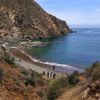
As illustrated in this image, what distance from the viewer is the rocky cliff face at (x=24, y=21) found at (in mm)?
132625

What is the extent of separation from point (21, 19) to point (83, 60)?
237 feet

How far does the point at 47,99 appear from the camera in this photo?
20.8 meters

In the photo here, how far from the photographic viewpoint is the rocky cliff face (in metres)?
133

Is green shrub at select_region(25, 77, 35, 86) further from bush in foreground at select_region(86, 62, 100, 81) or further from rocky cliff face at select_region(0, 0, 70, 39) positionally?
rocky cliff face at select_region(0, 0, 70, 39)

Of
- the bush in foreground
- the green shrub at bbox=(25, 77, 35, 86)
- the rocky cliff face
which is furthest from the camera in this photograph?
the rocky cliff face

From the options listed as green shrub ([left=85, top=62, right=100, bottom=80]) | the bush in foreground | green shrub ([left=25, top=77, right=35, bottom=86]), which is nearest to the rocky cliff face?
green shrub ([left=25, top=77, right=35, bottom=86])

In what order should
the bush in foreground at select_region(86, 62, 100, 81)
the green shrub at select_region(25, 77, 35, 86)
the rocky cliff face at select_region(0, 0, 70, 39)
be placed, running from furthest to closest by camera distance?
the rocky cliff face at select_region(0, 0, 70, 39)
the green shrub at select_region(25, 77, 35, 86)
the bush in foreground at select_region(86, 62, 100, 81)

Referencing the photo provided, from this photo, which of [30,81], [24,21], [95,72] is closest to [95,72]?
[95,72]

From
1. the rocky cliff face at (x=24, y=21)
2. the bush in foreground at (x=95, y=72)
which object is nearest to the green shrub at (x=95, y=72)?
the bush in foreground at (x=95, y=72)

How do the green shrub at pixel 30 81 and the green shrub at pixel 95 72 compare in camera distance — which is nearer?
the green shrub at pixel 95 72

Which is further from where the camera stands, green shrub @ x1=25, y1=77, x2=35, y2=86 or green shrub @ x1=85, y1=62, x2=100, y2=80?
green shrub @ x1=25, y1=77, x2=35, y2=86

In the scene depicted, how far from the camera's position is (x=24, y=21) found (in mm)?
140250

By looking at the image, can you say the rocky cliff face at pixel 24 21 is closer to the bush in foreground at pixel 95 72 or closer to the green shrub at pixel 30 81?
the green shrub at pixel 30 81

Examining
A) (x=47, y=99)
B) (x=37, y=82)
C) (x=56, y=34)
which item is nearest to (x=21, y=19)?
(x=56, y=34)
